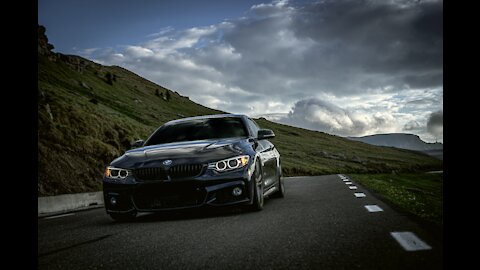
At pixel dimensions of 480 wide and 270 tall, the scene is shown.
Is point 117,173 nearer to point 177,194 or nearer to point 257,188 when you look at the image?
A: point 177,194

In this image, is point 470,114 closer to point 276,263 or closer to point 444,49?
point 444,49

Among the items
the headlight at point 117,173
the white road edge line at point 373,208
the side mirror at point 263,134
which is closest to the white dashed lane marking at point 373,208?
the white road edge line at point 373,208

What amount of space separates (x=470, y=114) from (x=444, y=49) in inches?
19.0

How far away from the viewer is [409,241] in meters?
5.25

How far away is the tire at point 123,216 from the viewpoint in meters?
8.09

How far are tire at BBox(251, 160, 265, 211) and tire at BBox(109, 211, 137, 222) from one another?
176 centimetres

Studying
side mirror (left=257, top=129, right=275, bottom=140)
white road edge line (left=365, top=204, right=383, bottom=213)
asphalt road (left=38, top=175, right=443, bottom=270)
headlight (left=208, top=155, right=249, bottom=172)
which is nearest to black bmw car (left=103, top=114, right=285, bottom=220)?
headlight (left=208, top=155, right=249, bottom=172)

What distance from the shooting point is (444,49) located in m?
3.80

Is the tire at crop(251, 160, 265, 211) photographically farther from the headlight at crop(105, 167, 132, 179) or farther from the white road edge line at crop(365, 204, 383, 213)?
the headlight at crop(105, 167, 132, 179)

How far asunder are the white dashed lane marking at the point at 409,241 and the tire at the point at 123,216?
12.7 ft

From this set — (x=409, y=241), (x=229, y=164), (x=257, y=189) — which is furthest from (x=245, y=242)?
(x=257, y=189)

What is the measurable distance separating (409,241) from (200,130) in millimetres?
4804

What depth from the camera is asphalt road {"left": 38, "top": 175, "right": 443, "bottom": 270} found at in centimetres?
455

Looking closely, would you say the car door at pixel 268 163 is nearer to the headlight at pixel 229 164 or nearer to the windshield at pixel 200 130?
the windshield at pixel 200 130
